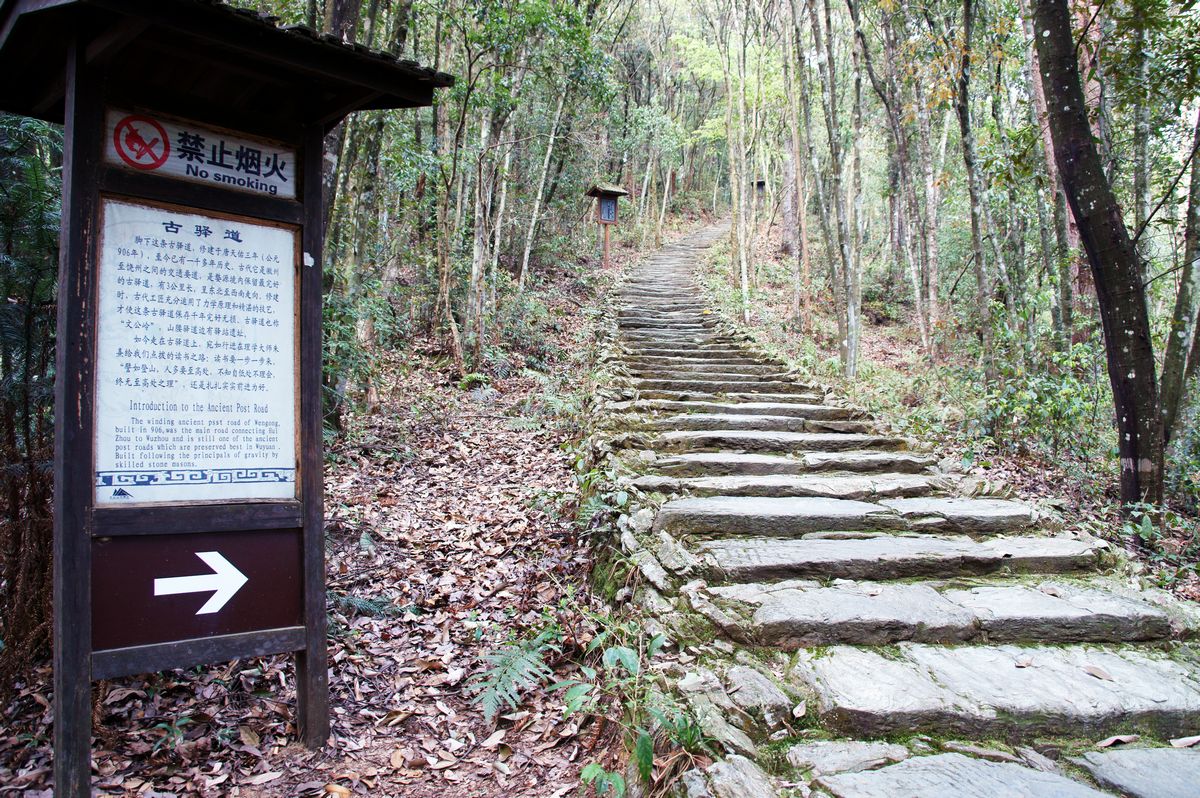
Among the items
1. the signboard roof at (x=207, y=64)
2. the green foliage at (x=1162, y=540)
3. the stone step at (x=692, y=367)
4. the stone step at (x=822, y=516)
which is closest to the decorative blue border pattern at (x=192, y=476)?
the signboard roof at (x=207, y=64)

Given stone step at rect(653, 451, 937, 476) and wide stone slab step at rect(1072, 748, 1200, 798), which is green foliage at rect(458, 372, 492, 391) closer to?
stone step at rect(653, 451, 937, 476)

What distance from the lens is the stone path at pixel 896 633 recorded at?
241cm

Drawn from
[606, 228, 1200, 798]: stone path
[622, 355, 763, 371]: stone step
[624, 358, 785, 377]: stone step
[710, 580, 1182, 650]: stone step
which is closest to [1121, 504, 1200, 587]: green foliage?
[606, 228, 1200, 798]: stone path

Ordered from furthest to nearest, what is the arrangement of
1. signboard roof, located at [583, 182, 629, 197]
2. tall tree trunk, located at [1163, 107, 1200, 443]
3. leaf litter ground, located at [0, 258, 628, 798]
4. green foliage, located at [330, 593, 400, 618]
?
signboard roof, located at [583, 182, 629, 197] < tall tree trunk, located at [1163, 107, 1200, 443] < green foliage, located at [330, 593, 400, 618] < leaf litter ground, located at [0, 258, 628, 798]

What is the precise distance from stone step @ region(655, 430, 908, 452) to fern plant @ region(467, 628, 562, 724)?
265 centimetres

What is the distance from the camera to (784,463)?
5.54m

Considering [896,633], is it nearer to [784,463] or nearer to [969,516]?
[969,516]

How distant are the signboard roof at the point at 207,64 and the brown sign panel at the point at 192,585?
1789 mm

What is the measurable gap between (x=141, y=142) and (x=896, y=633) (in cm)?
402

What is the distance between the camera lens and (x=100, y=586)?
2453 millimetres

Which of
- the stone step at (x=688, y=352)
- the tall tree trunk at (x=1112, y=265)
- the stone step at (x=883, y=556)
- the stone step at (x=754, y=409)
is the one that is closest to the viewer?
the stone step at (x=883, y=556)

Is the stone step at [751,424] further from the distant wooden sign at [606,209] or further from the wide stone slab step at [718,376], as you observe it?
the distant wooden sign at [606,209]

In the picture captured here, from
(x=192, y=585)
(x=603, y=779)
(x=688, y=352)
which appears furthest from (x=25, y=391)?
A: (x=688, y=352)

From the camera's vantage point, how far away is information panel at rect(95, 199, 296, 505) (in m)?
2.50
